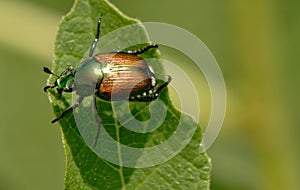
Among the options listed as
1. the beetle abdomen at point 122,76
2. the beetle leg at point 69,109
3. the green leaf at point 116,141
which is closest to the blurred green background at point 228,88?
the beetle abdomen at point 122,76

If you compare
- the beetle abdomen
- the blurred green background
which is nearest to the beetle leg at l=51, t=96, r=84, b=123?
the beetle abdomen

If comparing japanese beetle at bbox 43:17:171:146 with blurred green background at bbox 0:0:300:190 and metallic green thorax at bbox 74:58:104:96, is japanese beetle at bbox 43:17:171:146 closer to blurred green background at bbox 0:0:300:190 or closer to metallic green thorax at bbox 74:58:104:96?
metallic green thorax at bbox 74:58:104:96

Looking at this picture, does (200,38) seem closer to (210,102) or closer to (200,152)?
(210,102)

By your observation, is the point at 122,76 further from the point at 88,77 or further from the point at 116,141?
the point at 116,141

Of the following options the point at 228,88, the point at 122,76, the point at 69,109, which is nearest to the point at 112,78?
the point at 122,76

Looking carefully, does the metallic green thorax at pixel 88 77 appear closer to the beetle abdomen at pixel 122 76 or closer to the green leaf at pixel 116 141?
the beetle abdomen at pixel 122 76

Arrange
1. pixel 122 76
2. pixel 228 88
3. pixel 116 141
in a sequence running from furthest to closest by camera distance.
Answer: pixel 228 88, pixel 122 76, pixel 116 141
